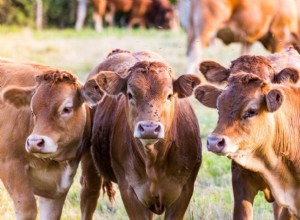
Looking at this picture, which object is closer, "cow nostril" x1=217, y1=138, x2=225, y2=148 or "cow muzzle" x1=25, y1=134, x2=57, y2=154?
"cow nostril" x1=217, y1=138, x2=225, y2=148

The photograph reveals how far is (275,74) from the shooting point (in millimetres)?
7816

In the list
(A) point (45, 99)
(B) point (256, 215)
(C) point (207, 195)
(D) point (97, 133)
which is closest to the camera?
(A) point (45, 99)

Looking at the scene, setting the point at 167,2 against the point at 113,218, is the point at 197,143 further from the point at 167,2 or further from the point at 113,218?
the point at 167,2

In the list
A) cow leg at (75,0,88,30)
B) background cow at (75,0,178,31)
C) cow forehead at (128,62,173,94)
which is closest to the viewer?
cow forehead at (128,62,173,94)

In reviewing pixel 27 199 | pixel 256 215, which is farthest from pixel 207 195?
pixel 27 199

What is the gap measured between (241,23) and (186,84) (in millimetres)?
9754

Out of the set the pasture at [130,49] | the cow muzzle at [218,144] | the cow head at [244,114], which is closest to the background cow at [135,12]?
the pasture at [130,49]

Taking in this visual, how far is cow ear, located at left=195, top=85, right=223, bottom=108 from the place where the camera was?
751 centimetres

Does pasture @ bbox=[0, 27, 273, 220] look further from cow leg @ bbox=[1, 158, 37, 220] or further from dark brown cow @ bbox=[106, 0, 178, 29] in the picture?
dark brown cow @ bbox=[106, 0, 178, 29]

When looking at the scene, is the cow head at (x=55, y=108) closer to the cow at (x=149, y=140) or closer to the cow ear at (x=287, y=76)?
the cow at (x=149, y=140)

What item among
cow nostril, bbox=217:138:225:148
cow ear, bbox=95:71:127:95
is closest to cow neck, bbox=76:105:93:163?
cow ear, bbox=95:71:127:95

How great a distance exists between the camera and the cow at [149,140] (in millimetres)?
7434

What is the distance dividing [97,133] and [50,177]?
2.07ft

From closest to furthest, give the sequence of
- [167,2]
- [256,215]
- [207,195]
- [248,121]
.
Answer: [248,121], [256,215], [207,195], [167,2]
